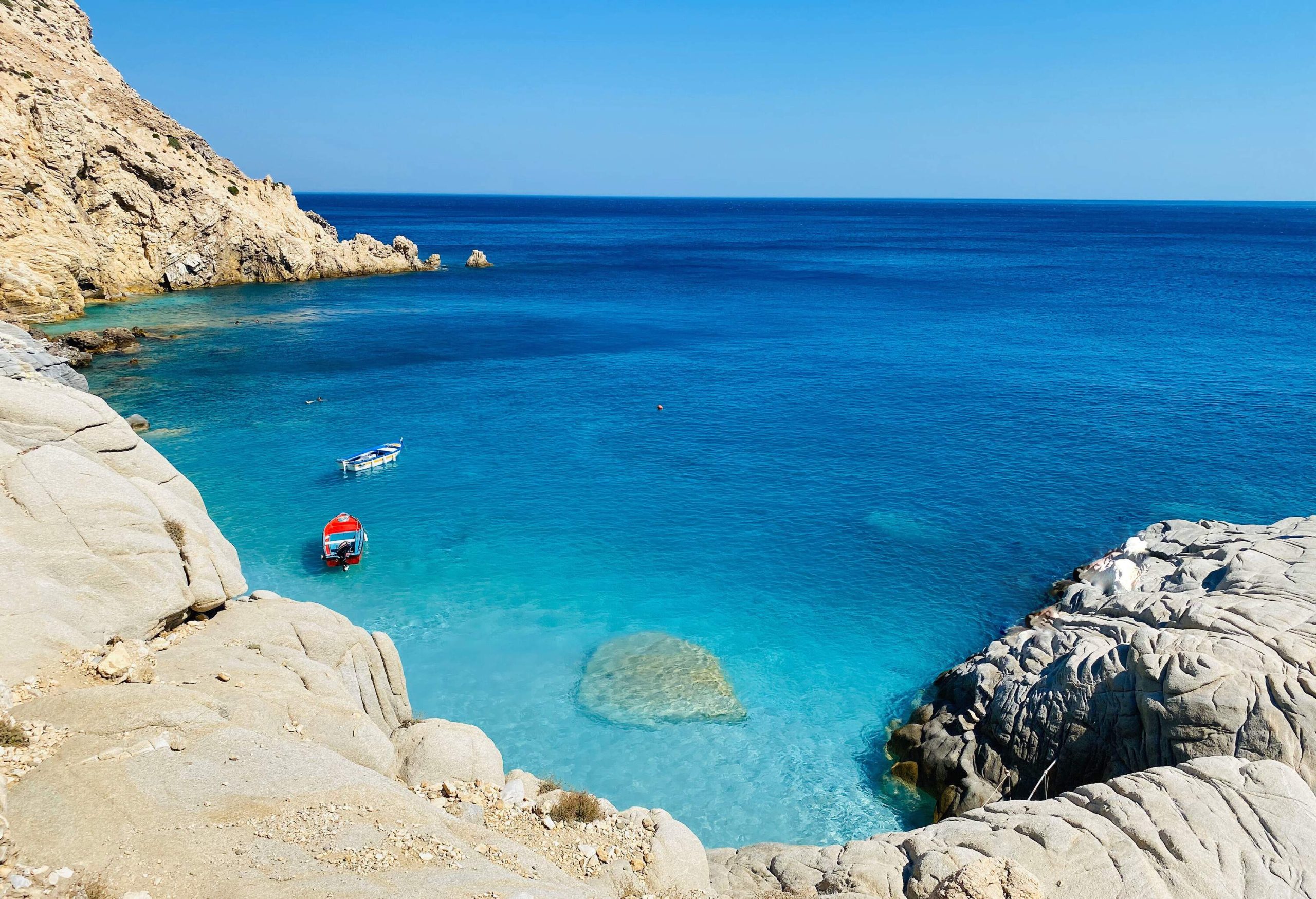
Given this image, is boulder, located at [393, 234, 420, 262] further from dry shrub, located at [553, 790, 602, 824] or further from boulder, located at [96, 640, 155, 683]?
dry shrub, located at [553, 790, 602, 824]

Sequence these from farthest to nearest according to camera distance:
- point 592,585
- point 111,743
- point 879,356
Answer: point 879,356 → point 592,585 → point 111,743

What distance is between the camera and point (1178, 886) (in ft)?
45.1

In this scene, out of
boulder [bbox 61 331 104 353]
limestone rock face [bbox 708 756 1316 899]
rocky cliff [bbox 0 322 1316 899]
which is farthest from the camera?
boulder [bbox 61 331 104 353]

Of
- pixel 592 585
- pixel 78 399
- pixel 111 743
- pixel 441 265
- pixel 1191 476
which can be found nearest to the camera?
pixel 111 743

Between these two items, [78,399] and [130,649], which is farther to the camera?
[78,399]

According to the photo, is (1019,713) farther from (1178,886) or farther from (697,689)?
(697,689)

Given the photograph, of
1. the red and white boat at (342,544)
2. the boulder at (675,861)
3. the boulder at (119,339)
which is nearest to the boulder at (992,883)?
the boulder at (675,861)

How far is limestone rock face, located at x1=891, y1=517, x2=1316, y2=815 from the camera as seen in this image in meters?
17.9

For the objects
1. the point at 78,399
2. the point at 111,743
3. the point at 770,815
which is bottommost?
the point at 770,815

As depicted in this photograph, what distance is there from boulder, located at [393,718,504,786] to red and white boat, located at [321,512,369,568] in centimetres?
1700

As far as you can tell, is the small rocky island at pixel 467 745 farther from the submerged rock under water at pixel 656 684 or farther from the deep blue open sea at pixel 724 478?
the deep blue open sea at pixel 724 478

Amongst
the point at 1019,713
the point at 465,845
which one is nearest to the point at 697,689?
the point at 1019,713

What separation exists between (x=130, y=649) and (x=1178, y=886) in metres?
19.8

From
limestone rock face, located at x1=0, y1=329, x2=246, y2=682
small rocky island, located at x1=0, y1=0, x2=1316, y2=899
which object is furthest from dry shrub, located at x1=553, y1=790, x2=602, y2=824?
limestone rock face, located at x1=0, y1=329, x2=246, y2=682
